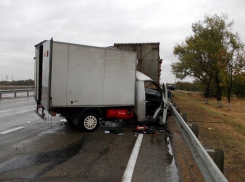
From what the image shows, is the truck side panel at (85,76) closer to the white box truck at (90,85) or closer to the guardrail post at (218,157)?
the white box truck at (90,85)

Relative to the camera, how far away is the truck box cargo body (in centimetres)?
684

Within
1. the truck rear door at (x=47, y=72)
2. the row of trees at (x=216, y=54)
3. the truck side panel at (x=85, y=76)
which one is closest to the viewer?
the truck rear door at (x=47, y=72)

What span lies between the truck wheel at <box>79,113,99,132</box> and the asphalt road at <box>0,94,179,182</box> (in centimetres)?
22

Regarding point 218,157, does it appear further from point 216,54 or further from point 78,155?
point 216,54

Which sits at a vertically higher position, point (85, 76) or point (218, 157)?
point (85, 76)

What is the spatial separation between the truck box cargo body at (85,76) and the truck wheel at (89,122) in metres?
0.42

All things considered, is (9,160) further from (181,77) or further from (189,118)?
(181,77)

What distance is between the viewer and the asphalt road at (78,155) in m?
4.09

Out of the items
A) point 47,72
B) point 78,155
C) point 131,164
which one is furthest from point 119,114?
point 131,164

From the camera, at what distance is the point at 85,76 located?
7309mm

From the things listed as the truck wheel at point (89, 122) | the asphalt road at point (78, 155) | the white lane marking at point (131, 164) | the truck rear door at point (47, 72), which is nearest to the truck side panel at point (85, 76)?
the truck wheel at point (89, 122)

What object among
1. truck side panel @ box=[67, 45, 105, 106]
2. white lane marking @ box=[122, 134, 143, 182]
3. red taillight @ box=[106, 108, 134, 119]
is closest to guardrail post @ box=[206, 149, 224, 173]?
white lane marking @ box=[122, 134, 143, 182]

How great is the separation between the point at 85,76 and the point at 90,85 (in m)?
0.35

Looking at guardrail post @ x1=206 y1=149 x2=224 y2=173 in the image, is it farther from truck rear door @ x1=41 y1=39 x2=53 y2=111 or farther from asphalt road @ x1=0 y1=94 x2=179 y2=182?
truck rear door @ x1=41 y1=39 x2=53 y2=111
